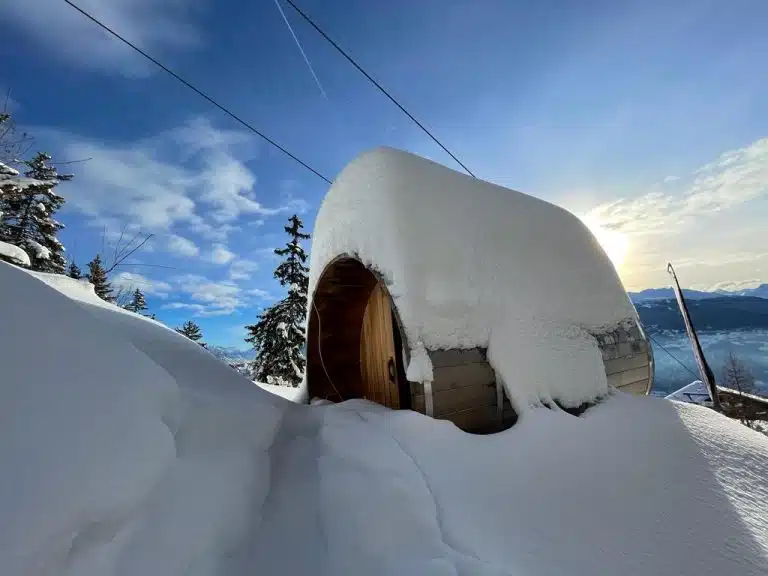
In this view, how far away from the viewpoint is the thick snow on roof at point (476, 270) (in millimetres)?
2887

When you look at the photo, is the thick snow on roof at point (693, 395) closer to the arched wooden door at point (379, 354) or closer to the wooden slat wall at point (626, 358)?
the wooden slat wall at point (626, 358)

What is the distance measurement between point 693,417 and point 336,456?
3.27m

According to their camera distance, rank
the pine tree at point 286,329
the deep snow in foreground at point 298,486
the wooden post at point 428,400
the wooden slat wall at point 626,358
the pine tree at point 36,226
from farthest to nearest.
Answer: the pine tree at point 286,329 → the pine tree at point 36,226 → the wooden slat wall at point 626,358 → the wooden post at point 428,400 → the deep snow in foreground at point 298,486

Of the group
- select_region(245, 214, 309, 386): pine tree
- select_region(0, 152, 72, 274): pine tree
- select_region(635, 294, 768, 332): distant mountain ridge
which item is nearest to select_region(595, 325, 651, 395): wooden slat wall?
select_region(245, 214, 309, 386): pine tree

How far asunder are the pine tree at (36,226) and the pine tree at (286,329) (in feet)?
24.8

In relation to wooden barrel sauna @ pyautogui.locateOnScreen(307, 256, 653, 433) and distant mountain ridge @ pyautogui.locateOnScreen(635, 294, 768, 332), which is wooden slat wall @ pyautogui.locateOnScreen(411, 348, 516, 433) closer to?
wooden barrel sauna @ pyautogui.locateOnScreen(307, 256, 653, 433)

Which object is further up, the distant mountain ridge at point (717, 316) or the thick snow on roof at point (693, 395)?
the distant mountain ridge at point (717, 316)

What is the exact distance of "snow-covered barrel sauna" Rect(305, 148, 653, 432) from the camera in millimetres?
2844

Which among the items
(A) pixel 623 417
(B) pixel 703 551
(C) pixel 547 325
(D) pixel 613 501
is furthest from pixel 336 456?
(A) pixel 623 417

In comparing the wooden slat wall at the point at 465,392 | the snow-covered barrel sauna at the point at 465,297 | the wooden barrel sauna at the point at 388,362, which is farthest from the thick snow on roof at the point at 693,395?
the wooden slat wall at the point at 465,392

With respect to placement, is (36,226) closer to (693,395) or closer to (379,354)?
(379,354)

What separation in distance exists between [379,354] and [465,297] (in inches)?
73.1

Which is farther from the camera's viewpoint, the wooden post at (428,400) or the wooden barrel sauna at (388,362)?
the wooden barrel sauna at (388,362)

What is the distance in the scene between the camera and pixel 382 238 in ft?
10.2
